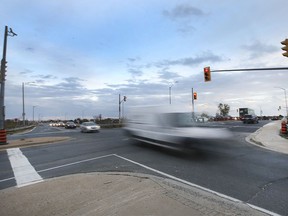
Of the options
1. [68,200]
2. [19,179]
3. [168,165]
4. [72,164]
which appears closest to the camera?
[68,200]

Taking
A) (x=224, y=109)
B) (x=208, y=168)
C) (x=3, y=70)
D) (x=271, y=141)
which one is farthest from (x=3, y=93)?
(x=224, y=109)

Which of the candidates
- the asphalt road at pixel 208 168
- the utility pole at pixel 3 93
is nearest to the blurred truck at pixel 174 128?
the asphalt road at pixel 208 168

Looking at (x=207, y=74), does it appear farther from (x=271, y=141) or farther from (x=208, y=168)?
(x=208, y=168)

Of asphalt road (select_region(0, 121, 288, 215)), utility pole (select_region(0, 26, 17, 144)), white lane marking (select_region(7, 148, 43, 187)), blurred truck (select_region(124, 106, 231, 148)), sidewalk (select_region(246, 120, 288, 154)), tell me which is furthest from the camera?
utility pole (select_region(0, 26, 17, 144))

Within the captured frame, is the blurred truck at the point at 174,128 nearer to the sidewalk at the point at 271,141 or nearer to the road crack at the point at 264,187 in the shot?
the road crack at the point at 264,187

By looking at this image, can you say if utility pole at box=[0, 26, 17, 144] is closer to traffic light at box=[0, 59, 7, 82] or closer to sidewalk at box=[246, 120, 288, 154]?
traffic light at box=[0, 59, 7, 82]

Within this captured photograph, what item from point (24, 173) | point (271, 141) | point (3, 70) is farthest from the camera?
point (3, 70)

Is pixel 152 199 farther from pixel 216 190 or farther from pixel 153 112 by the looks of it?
pixel 153 112

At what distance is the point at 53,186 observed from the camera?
6.53 metres

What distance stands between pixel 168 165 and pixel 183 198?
3853mm

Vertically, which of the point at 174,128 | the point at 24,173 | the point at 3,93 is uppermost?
the point at 3,93

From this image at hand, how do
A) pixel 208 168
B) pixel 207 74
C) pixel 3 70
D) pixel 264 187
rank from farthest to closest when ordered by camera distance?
pixel 207 74 → pixel 3 70 → pixel 208 168 → pixel 264 187

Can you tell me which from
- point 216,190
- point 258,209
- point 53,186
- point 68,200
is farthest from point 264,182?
point 53,186

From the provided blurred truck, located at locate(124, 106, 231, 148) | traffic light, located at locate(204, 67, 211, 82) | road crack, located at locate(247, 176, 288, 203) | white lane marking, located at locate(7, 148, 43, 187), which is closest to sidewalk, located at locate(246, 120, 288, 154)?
blurred truck, located at locate(124, 106, 231, 148)
